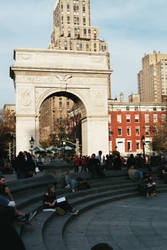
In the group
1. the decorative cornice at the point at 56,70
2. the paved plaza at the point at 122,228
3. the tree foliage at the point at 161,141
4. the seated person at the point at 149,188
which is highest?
the decorative cornice at the point at 56,70

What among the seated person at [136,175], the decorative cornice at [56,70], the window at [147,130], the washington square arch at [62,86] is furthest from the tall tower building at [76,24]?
the seated person at [136,175]

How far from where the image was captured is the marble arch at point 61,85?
31.1 meters

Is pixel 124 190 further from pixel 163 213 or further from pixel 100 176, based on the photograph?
pixel 163 213

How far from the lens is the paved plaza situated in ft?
21.6

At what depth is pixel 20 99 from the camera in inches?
1227

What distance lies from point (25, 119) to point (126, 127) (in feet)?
97.0

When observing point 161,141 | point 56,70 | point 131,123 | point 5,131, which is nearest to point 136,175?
point 56,70

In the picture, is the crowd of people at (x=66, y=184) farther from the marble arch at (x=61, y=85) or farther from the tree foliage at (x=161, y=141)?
the tree foliage at (x=161, y=141)

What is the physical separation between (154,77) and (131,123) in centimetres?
10685

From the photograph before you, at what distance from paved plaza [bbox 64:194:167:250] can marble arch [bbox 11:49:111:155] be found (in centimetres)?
2136

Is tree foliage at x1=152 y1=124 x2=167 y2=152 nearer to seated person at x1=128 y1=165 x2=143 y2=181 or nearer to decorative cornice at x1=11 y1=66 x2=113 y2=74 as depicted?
decorative cornice at x1=11 y1=66 x2=113 y2=74

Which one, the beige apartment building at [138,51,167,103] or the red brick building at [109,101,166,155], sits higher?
the beige apartment building at [138,51,167,103]

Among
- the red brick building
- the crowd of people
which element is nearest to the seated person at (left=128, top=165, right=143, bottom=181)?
the crowd of people

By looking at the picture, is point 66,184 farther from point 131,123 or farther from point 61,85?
point 131,123
